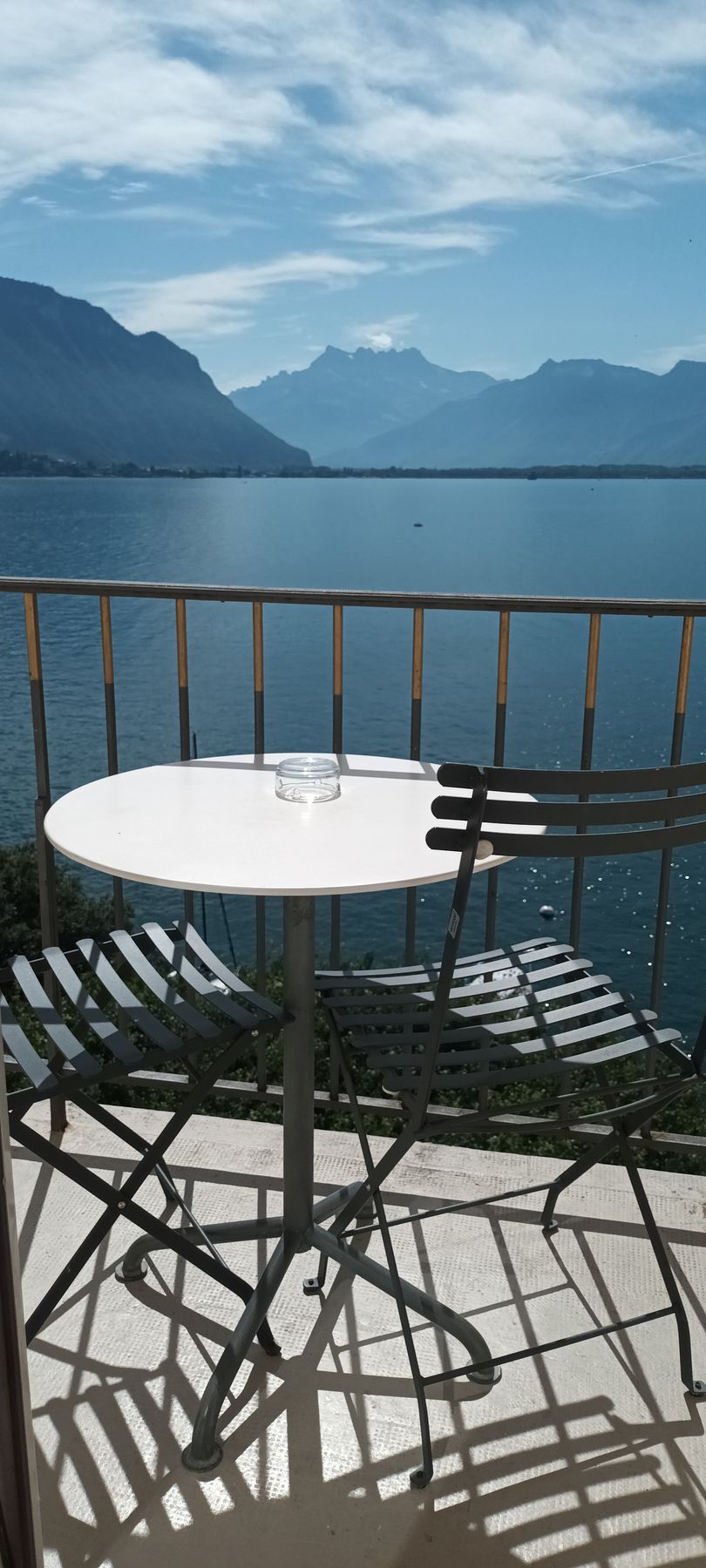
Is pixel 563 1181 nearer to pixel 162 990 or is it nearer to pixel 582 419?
pixel 162 990

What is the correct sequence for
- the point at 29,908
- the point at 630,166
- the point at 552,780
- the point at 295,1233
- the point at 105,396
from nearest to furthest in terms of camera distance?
the point at 552,780
the point at 295,1233
the point at 29,908
the point at 630,166
the point at 105,396

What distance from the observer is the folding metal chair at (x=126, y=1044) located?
1.79 meters

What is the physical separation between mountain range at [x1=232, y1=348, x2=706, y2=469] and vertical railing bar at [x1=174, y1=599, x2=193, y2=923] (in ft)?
256

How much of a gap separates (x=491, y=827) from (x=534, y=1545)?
103cm

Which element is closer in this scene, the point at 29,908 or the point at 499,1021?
the point at 499,1021

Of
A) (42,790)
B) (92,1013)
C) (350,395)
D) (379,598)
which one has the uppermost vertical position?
(350,395)

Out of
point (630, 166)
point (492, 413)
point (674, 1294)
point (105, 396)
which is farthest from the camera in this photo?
point (492, 413)

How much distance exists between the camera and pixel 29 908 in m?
20.4

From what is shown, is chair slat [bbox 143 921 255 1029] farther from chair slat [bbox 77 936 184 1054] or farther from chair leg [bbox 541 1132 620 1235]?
chair leg [bbox 541 1132 620 1235]

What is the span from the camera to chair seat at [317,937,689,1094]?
5.86 ft

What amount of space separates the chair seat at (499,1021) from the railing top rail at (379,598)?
2.28 ft

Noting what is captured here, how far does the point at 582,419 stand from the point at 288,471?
21.2 meters

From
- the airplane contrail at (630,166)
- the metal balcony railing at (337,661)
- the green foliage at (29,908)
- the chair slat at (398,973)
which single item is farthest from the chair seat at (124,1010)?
the airplane contrail at (630,166)

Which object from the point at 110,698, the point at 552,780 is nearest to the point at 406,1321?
the point at 552,780
